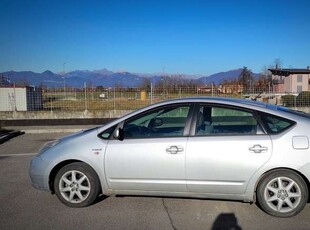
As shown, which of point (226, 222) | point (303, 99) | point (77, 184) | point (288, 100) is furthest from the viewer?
point (288, 100)

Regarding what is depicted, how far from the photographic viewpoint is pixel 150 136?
4.85 meters

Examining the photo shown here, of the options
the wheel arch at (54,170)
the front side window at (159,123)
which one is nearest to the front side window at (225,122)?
the front side window at (159,123)

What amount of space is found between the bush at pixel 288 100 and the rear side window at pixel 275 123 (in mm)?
16140

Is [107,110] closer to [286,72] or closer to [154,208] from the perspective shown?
[154,208]

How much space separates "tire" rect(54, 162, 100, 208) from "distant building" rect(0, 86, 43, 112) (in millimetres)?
15474

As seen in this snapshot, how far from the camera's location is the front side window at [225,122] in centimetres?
470

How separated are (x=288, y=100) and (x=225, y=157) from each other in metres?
16.9

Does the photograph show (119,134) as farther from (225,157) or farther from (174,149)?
(225,157)

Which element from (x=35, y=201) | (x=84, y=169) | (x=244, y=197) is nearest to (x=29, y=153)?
(x=35, y=201)

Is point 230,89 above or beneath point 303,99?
above

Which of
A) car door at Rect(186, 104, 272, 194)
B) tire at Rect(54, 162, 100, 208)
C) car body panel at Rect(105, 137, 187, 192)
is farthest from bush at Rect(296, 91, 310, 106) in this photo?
tire at Rect(54, 162, 100, 208)

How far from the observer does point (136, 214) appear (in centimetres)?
470

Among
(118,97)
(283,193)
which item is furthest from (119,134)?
(118,97)

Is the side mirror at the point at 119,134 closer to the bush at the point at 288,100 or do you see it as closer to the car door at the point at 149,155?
the car door at the point at 149,155
